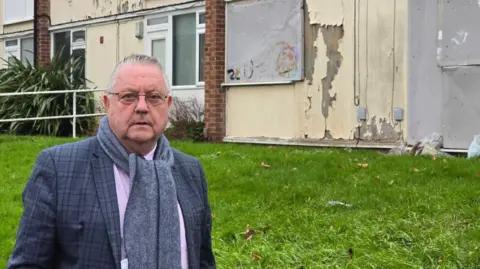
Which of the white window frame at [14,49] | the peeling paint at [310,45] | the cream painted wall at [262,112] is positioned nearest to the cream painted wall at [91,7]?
the white window frame at [14,49]

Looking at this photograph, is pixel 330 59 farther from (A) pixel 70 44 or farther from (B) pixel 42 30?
(B) pixel 42 30

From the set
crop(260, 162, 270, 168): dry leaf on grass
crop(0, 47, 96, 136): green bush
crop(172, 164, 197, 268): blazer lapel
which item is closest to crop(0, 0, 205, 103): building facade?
crop(0, 47, 96, 136): green bush

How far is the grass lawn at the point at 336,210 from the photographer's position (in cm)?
538

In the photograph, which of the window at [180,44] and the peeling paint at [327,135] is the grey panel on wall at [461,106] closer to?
the peeling paint at [327,135]

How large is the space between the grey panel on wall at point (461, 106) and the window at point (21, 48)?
43.2 feet

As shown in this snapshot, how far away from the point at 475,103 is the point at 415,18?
1601 millimetres

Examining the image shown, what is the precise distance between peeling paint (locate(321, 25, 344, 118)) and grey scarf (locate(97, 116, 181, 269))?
998cm

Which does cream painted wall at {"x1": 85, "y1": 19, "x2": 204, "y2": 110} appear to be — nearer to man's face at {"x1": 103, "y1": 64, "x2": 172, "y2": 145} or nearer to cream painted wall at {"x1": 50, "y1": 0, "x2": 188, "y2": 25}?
cream painted wall at {"x1": 50, "y1": 0, "x2": 188, "y2": 25}

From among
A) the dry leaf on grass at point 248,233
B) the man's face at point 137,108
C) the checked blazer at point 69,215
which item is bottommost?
the dry leaf on grass at point 248,233

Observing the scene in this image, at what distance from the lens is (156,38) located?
54.6 feet

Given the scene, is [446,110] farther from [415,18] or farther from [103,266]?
[103,266]

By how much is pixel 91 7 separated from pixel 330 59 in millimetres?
8004

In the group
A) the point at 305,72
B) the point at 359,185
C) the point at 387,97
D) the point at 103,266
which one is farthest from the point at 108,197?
the point at 305,72

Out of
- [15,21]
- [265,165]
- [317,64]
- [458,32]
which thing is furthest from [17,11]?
[265,165]
